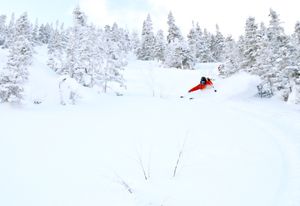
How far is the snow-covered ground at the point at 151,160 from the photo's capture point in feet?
17.0

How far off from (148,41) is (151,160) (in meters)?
63.9

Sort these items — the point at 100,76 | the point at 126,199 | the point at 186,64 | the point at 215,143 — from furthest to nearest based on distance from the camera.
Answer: the point at 186,64 → the point at 100,76 → the point at 215,143 → the point at 126,199

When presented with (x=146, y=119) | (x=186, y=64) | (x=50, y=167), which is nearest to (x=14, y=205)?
(x=50, y=167)

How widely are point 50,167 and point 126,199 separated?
262 centimetres

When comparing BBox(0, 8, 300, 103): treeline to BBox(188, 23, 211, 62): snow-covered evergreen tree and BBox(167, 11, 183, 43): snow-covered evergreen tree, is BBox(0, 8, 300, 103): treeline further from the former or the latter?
BBox(188, 23, 211, 62): snow-covered evergreen tree

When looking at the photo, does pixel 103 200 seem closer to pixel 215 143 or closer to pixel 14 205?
pixel 14 205

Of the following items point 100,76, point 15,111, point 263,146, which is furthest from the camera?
point 100,76

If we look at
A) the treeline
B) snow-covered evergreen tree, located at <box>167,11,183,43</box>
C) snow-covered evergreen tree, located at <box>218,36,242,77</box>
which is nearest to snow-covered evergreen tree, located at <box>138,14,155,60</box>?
snow-covered evergreen tree, located at <box>167,11,183,43</box>

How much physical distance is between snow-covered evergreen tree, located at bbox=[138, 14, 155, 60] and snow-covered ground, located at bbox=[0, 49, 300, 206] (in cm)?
5662

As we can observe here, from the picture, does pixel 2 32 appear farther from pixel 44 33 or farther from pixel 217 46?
pixel 217 46

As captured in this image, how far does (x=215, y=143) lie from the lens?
809 centimetres

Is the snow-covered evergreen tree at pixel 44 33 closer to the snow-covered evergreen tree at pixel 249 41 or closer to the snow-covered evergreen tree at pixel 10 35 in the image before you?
the snow-covered evergreen tree at pixel 10 35

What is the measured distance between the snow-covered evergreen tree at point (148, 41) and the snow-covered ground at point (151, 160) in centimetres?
5662

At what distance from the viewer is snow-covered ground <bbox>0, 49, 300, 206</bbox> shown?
17.0ft
